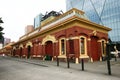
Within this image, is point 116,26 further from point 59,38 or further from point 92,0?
point 59,38

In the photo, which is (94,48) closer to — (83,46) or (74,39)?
(83,46)

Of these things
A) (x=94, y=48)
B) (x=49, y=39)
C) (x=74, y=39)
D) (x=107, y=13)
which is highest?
(x=107, y=13)

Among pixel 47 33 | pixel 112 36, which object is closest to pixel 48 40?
pixel 47 33

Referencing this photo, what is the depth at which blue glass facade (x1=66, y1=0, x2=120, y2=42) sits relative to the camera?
5722 cm

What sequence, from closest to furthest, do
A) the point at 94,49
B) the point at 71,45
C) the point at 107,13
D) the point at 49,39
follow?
the point at 71,45, the point at 94,49, the point at 49,39, the point at 107,13

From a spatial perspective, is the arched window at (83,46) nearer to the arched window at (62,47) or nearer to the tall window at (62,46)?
the arched window at (62,47)

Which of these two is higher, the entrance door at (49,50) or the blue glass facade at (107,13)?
the blue glass facade at (107,13)

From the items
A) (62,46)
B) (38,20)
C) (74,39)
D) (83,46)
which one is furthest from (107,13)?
(38,20)

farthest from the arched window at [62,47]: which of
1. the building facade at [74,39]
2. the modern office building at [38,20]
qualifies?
the modern office building at [38,20]

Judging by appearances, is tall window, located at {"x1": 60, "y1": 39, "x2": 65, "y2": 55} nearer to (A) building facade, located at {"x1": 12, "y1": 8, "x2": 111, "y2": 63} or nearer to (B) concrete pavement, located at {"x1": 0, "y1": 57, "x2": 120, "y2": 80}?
(A) building facade, located at {"x1": 12, "y1": 8, "x2": 111, "y2": 63}

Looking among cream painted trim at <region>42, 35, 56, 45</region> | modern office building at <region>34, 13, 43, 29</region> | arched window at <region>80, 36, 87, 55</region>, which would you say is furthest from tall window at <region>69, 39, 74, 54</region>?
modern office building at <region>34, 13, 43, 29</region>

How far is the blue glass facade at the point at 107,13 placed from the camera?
5722 cm

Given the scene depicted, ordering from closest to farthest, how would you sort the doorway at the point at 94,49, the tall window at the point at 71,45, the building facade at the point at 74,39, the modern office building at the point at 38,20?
the building facade at the point at 74,39, the tall window at the point at 71,45, the doorway at the point at 94,49, the modern office building at the point at 38,20

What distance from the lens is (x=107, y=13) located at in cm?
5997
